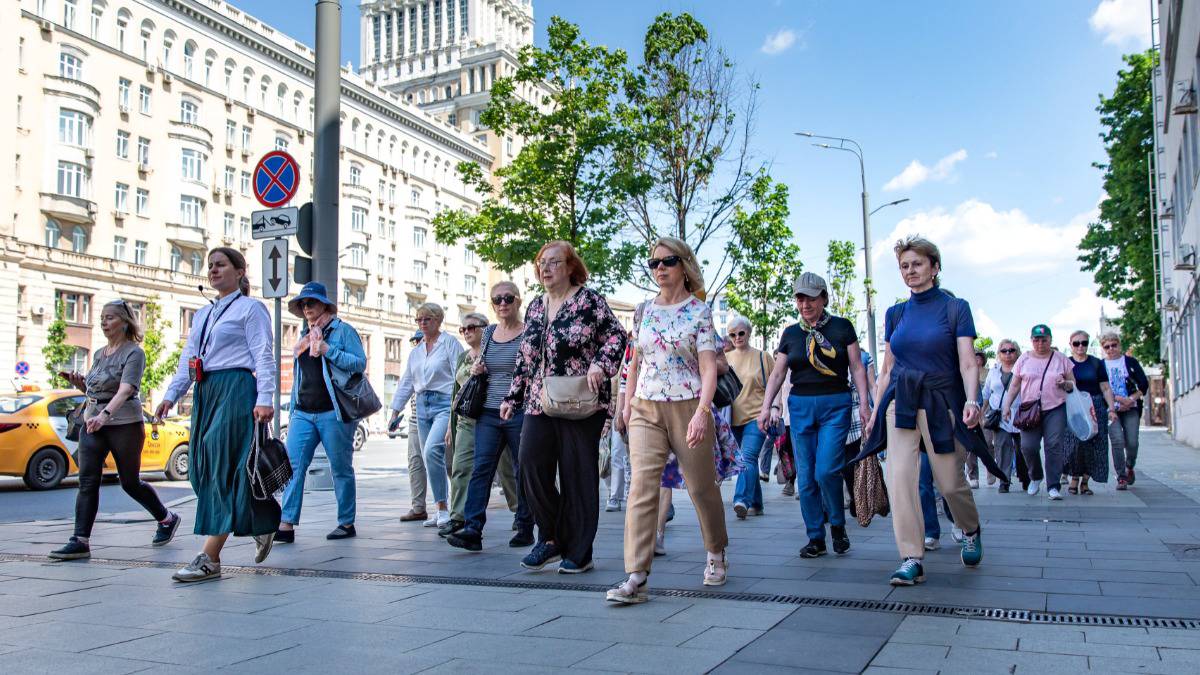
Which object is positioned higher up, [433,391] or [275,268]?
[275,268]

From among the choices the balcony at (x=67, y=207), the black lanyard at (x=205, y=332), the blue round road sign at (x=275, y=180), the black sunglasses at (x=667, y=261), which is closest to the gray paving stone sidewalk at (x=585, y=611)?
the black lanyard at (x=205, y=332)

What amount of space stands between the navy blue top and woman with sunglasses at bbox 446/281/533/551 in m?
2.64

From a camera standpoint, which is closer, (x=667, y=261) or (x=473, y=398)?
(x=667, y=261)

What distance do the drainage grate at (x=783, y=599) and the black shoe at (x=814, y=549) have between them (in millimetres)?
1499

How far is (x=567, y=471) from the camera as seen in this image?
6.25 metres

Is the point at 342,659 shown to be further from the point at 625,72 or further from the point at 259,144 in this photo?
the point at 259,144

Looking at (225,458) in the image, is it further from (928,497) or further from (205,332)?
(928,497)

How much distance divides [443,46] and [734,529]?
103m

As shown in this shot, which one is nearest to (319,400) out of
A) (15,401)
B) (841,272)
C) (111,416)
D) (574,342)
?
(111,416)

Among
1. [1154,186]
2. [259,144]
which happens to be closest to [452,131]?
[259,144]

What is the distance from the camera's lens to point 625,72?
23.3 m

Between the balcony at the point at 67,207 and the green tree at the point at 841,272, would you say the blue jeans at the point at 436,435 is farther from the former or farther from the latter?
the balcony at the point at 67,207

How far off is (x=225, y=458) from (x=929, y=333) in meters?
4.22

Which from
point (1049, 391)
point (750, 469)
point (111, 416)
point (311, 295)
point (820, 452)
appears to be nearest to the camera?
point (820, 452)
